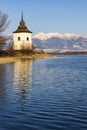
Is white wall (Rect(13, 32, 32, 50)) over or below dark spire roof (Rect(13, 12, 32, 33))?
below

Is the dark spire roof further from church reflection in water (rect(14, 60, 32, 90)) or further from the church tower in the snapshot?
church reflection in water (rect(14, 60, 32, 90))

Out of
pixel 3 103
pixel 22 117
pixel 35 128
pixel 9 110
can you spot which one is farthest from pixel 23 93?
pixel 35 128

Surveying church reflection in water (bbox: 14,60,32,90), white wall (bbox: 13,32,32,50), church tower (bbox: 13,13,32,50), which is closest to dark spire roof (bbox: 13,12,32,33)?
church tower (bbox: 13,13,32,50)

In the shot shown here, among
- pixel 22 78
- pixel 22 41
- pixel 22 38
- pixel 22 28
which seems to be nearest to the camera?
pixel 22 78

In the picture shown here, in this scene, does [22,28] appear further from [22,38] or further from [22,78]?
[22,78]

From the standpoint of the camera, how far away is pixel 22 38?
137875 millimetres

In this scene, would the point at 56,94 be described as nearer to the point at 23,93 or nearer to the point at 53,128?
the point at 23,93

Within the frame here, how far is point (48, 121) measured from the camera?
15820 millimetres

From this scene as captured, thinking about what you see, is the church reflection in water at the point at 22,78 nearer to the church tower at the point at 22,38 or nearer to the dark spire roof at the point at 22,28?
the church tower at the point at 22,38

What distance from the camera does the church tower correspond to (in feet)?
447

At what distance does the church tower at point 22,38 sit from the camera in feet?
447

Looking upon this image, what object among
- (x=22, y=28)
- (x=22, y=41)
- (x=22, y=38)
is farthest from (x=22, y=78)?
(x=22, y=28)

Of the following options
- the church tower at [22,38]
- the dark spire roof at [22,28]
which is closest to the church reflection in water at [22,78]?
the church tower at [22,38]

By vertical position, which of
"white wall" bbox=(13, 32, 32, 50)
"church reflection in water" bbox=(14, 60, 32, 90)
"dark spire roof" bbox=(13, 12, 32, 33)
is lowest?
"church reflection in water" bbox=(14, 60, 32, 90)
